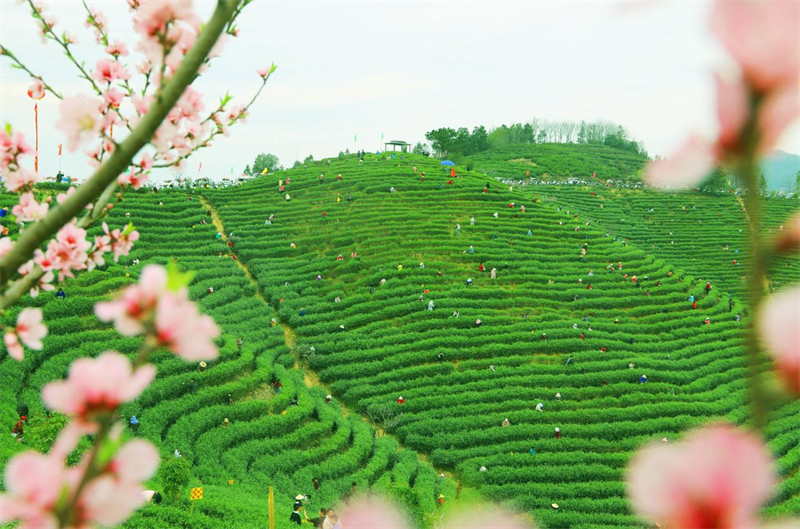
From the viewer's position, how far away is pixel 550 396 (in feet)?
49.2

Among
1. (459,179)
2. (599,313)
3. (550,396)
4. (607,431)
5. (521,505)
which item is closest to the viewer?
(521,505)

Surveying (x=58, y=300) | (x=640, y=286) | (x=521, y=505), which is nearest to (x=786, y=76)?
(x=521, y=505)

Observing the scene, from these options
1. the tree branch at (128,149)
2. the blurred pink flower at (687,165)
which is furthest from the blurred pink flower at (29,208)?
the blurred pink flower at (687,165)

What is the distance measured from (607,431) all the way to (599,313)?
603cm

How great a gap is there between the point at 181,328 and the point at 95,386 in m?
0.10

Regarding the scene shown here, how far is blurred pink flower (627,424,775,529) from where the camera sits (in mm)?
352

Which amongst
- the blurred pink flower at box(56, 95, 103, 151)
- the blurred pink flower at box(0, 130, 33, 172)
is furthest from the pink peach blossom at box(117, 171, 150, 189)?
the blurred pink flower at box(56, 95, 103, 151)

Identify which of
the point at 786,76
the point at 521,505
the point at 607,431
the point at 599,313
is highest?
the point at 599,313

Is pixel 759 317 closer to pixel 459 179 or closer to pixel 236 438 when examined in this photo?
pixel 236 438

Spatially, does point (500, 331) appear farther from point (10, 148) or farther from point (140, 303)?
point (140, 303)

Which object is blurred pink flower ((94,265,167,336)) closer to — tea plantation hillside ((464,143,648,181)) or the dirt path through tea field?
the dirt path through tea field

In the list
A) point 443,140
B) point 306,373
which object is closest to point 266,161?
point 443,140

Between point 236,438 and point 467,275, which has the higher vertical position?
point 467,275

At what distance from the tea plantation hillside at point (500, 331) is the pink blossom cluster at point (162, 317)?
12.1m
